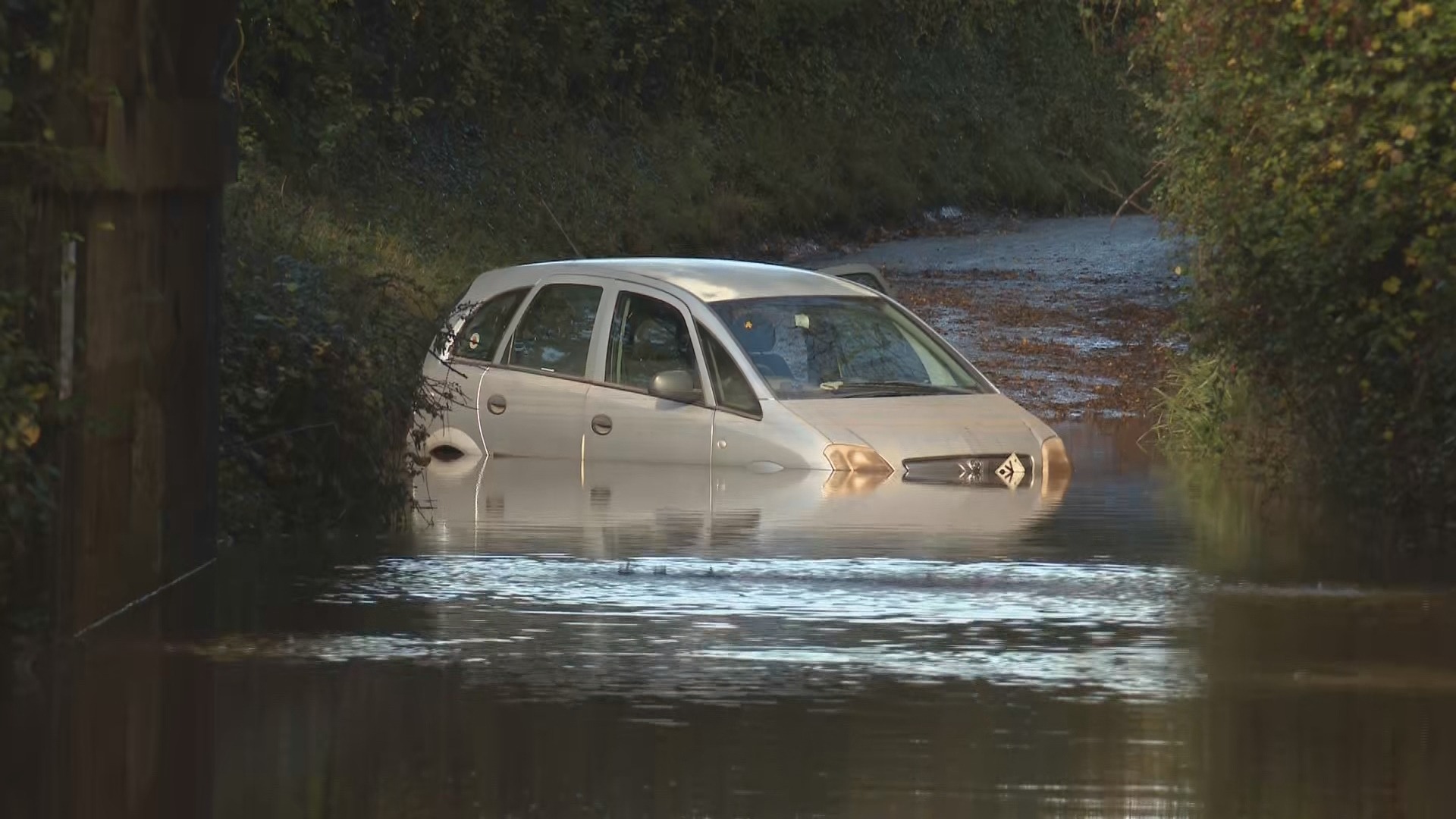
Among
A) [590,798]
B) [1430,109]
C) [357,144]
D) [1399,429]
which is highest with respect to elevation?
[357,144]

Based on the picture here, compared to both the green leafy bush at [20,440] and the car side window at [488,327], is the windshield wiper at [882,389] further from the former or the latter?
the green leafy bush at [20,440]

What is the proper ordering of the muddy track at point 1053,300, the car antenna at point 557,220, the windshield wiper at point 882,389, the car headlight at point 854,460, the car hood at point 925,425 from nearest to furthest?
the car headlight at point 854,460, the car hood at point 925,425, the windshield wiper at point 882,389, the muddy track at point 1053,300, the car antenna at point 557,220

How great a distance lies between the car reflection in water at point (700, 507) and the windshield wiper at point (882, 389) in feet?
2.83

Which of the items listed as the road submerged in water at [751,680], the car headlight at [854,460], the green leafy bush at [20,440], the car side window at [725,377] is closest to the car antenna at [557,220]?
the car side window at [725,377]

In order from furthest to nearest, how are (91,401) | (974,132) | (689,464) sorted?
(974,132) → (689,464) → (91,401)

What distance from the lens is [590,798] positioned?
24.0 ft

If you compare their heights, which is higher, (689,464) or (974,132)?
(974,132)

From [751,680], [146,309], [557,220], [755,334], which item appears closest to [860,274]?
[755,334]

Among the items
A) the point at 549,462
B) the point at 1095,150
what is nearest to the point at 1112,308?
the point at 549,462

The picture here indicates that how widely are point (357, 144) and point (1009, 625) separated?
27.7 meters

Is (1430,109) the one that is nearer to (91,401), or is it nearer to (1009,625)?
(1009,625)

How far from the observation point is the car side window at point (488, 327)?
60.7 feet

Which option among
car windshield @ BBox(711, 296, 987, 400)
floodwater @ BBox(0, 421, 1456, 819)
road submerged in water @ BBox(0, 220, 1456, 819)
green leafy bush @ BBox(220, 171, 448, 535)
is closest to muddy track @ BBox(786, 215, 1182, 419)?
car windshield @ BBox(711, 296, 987, 400)

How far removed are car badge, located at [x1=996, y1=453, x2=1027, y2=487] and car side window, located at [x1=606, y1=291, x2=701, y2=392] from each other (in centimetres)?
189
